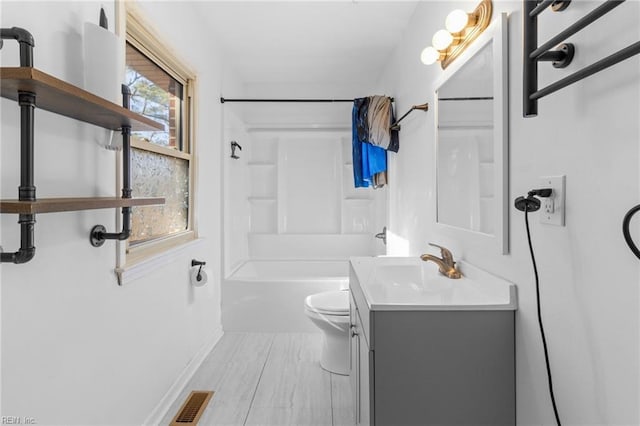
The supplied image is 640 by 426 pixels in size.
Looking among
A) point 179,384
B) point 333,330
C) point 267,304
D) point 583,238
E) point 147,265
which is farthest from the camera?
point 267,304

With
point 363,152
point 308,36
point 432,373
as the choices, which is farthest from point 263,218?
point 432,373

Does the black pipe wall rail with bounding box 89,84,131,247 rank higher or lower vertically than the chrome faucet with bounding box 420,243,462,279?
higher

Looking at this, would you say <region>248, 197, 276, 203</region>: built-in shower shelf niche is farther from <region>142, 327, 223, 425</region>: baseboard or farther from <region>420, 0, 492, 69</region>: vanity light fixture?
<region>420, 0, 492, 69</region>: vanity light fixture

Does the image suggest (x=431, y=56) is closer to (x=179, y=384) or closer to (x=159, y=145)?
(x=159, y=145)

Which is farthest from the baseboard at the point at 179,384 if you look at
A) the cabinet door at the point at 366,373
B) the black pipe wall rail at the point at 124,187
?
the cabinet door at the point at 366,373

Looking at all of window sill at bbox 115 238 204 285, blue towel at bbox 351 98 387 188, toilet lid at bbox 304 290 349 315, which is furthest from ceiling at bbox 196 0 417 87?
toilet lid at bbox 304 290 349 315

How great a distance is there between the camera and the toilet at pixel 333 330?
237 cm

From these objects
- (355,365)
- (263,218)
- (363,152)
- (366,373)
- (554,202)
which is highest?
(363,152)

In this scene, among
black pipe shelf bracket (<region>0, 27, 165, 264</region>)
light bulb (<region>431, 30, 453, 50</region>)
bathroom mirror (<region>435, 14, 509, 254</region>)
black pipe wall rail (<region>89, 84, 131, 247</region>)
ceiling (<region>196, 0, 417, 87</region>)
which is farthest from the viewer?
ceiling (<region>196, 0, 417, 87</region>)

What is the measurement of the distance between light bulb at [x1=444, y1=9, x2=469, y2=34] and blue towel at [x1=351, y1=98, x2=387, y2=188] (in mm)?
1495

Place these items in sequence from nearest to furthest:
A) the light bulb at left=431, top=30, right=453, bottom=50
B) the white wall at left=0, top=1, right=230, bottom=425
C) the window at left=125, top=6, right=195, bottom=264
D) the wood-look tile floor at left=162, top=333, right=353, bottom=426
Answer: the white wall at left=0, top=1, right=230, bottom=425
the light bulb at left=431, top=30, right=453, bottom=50
the window at left=125, top=6, right=195, bottom=264
the wood-look tile floor at left=162, top=333, right=353, bottom=426

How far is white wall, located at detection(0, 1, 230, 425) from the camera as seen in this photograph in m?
1.05

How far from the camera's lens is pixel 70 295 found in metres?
1.29

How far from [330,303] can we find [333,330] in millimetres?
213
